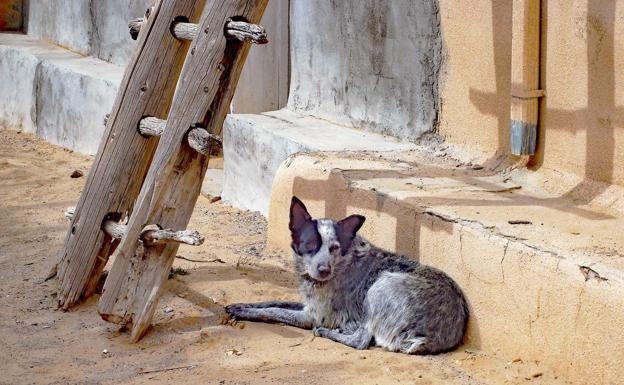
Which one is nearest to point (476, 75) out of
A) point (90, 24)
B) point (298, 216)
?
point (298, 216)

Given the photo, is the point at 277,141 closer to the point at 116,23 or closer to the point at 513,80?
the point at 513,80

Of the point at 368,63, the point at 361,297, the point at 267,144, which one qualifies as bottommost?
the point at 361,297

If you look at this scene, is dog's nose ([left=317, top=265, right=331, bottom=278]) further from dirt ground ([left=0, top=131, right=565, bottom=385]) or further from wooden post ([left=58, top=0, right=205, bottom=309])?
wooden post ([left=58, top=0, right=205, bottom=309])

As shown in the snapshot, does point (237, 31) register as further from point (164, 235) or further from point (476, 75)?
point (476, 75)

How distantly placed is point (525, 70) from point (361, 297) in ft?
4.72

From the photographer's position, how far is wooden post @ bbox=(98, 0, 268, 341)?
4848 mm

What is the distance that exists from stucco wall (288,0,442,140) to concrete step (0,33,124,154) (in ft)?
7.32

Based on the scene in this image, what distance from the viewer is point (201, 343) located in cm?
497

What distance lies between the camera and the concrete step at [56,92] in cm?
904

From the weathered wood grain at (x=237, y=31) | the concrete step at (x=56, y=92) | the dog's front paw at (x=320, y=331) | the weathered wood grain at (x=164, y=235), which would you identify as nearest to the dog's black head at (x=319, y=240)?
the dog's front paw at (x=320, y=331)

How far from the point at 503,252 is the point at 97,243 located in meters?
2.11

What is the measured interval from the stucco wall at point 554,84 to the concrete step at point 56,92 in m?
3.69

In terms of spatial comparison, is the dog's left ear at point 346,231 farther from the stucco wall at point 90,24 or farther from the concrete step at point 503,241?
the stucco wall at point 90,24

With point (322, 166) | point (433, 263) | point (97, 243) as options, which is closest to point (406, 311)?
point (433, 263)
